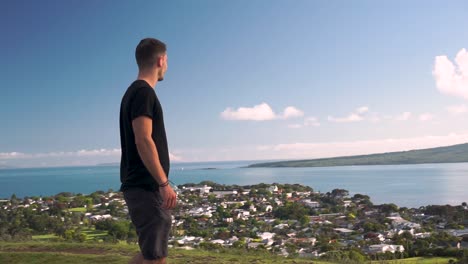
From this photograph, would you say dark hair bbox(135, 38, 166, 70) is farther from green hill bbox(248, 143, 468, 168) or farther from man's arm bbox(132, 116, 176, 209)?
green hill bbox(248, 143, 468, 168)

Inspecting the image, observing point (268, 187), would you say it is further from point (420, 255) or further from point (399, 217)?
point (420, 255)

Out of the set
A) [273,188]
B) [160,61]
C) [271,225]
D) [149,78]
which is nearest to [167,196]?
[149,78]

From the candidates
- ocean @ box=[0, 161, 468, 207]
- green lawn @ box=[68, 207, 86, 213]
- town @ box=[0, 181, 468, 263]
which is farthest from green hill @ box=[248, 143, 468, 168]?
green lawn @ box=[68, 207, 86, 213]

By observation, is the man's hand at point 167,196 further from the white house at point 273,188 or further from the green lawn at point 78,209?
the white house at point 273,188

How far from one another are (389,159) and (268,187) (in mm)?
127624

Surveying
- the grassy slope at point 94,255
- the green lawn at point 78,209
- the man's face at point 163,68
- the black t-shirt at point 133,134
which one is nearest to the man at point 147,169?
the black t-shirt at point 133,134

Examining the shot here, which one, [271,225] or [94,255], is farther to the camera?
[271,225]

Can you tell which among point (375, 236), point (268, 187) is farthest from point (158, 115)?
point (268, 187)

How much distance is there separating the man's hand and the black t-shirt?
0.24 ft

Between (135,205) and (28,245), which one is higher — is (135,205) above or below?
above

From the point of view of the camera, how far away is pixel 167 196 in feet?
8.56

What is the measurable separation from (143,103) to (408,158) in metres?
152

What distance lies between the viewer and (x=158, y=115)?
8.82ft

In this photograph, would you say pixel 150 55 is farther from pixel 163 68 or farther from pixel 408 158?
pixel 408 158
